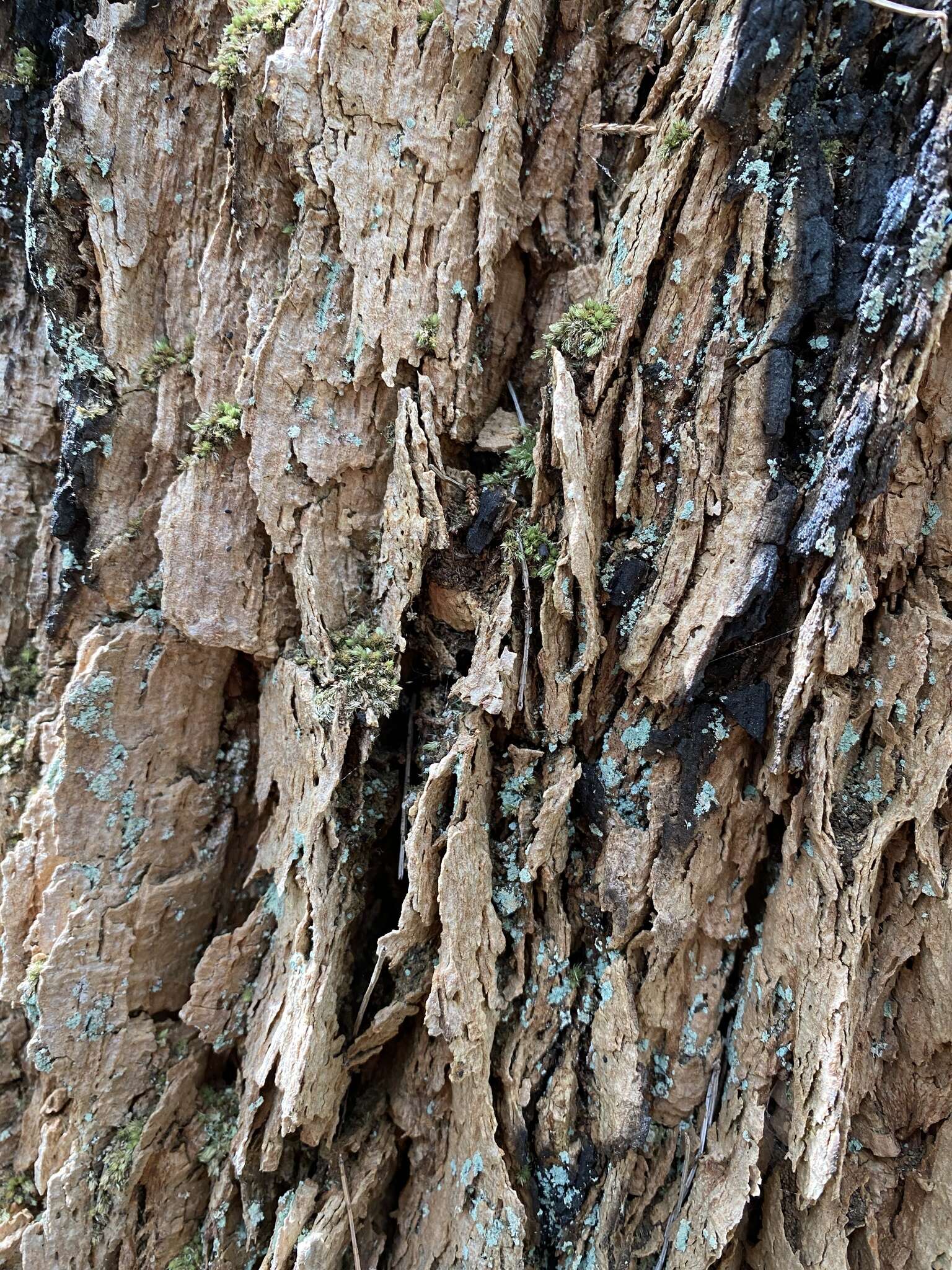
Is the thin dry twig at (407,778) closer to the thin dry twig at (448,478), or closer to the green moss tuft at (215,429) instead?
the thin dry twig at (448,478)

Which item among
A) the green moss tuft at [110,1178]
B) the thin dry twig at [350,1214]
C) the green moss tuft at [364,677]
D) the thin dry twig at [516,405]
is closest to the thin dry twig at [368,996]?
the thin dry twig at [350,1214]

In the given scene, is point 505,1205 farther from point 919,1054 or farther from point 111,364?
point 111,364

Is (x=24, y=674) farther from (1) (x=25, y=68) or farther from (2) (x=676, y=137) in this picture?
(2) (x=676, y=137)

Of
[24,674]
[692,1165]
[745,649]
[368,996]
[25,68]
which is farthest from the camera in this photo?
[24,674]

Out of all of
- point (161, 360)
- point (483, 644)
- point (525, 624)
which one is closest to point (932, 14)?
point (525, 624)

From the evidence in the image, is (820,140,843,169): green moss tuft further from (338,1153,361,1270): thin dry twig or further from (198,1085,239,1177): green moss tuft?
(198,1085,239,1177): green moss tuft

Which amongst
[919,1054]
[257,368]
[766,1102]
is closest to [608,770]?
[766,1102]
